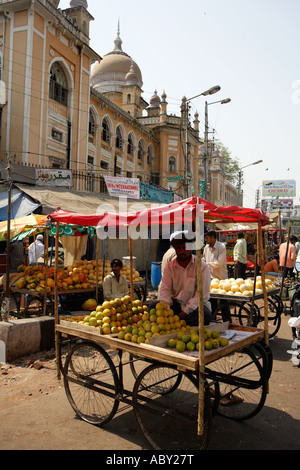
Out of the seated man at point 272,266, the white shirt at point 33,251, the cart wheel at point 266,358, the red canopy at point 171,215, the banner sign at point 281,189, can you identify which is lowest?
the cart wheel at point 266,358

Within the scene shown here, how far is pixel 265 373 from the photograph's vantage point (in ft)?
11.5

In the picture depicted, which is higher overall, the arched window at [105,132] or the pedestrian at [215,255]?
the arched window at [105,132]

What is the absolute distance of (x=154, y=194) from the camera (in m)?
19.0

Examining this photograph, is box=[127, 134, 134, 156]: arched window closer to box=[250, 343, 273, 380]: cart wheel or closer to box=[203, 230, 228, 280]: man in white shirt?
box=[203, 230, 228, 280]: man in white shirt

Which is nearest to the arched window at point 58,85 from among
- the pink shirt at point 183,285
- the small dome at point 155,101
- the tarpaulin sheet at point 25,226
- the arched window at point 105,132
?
the arched window at point 105,132

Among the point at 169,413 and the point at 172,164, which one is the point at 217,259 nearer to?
the point at 169,413

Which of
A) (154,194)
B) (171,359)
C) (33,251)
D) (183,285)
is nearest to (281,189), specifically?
(154,194)

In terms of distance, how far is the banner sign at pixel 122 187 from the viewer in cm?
1534

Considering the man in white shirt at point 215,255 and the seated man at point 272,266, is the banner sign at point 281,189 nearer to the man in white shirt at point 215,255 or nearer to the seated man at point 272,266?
the seated man at point 272,266

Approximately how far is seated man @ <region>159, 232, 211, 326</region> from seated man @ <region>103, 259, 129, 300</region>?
10.2ft

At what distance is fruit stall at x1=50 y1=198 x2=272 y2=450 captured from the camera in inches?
114

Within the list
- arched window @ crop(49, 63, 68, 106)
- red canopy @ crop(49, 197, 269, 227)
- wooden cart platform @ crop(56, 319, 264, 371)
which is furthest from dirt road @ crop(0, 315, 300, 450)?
arched window @ crop(49, 63, 68, 106)

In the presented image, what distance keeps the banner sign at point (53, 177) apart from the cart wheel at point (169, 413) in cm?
1023
